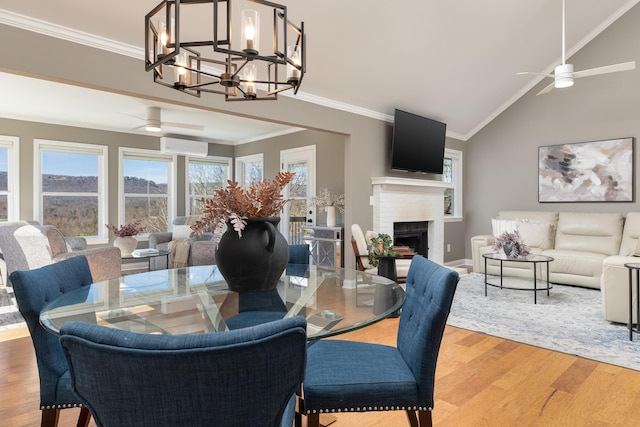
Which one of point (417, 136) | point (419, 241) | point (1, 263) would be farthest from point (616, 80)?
point (1, 263)

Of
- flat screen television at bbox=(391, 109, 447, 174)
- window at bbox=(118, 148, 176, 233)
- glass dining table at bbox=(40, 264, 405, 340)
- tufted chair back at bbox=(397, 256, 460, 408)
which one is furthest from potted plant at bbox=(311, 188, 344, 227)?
tufted chair back at bbox=(397, 256, 460, 408)

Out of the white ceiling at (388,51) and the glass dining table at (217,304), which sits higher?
the white ceiling at (388,51)

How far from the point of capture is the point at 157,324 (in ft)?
4.63

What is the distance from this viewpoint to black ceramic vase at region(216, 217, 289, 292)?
1742mm

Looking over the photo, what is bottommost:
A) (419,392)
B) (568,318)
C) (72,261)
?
(568,318)

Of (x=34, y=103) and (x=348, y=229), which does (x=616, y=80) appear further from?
(x=34, y=103)

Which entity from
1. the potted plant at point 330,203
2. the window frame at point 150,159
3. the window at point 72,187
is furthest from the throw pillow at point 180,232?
the potted plant at point 330,203

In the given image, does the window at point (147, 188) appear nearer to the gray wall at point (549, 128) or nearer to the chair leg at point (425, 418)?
the gray wall at point (549, 128)

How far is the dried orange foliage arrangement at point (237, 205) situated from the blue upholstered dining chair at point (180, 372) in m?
0.96

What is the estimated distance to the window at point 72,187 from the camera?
606cm

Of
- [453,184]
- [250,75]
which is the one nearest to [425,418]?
[250,75]

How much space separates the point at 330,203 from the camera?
5852 millimetres

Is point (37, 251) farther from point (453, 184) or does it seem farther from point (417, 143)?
point (453, 184)

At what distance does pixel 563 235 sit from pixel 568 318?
233cm
